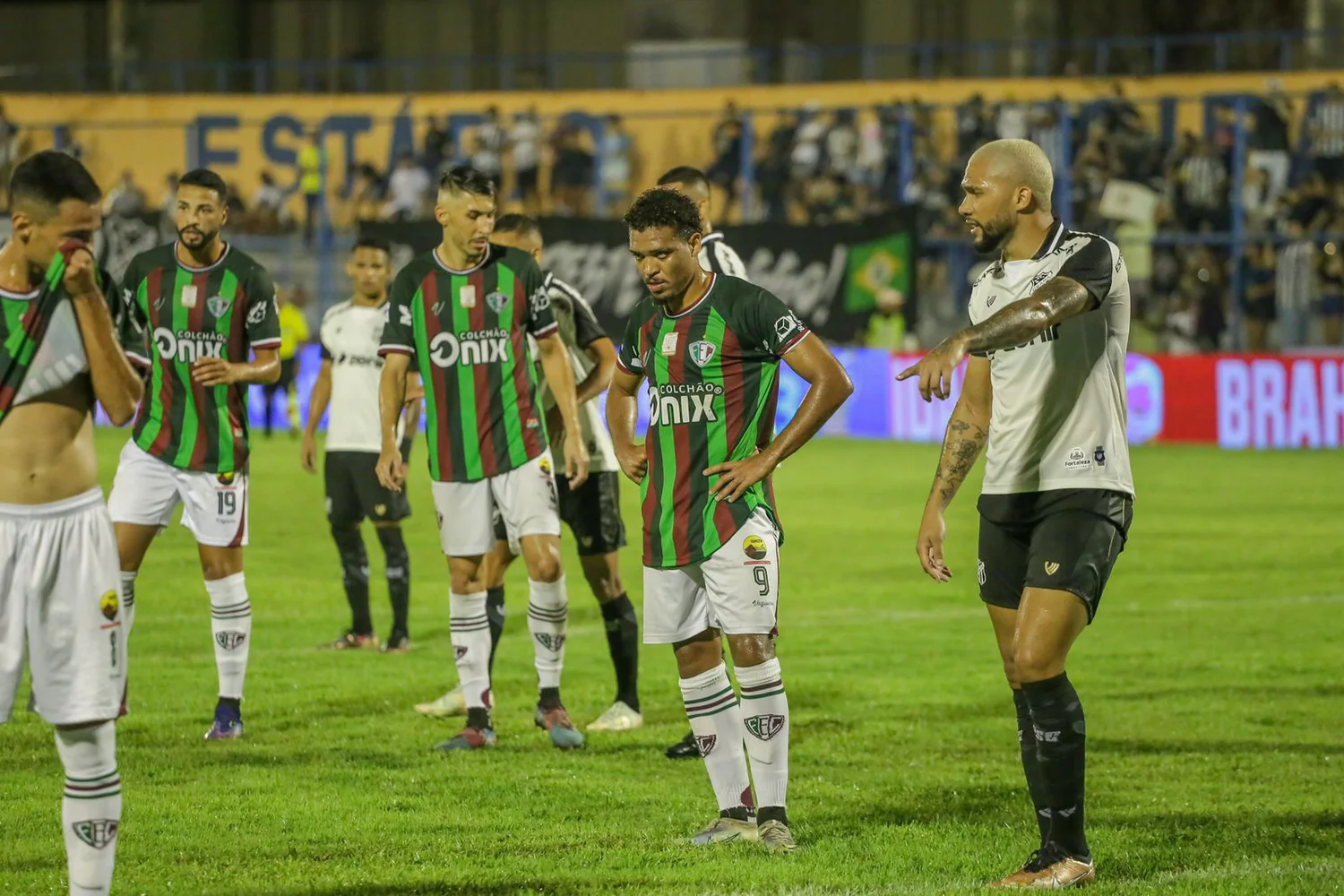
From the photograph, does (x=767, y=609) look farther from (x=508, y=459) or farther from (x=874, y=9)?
(x=874, y=9)

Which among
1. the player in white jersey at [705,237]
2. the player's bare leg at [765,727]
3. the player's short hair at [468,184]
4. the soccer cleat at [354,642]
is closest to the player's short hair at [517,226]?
the player in white jersey at [705,237]

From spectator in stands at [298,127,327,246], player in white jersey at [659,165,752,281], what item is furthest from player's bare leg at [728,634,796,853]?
spectator in stands at [298,127,327,246]

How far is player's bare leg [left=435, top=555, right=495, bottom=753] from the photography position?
315 inches

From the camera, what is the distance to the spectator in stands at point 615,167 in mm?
31109

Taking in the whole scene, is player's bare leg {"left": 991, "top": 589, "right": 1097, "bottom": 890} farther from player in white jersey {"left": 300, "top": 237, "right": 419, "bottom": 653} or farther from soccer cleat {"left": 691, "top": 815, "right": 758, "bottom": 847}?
player in white jersey {"left": 300, "top": 237, "right": 419, "bottom": 653}

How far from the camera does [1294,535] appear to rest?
1564 cm

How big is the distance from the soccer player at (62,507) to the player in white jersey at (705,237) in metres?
3.07

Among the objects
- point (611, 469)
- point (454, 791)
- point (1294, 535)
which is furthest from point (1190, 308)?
point (454, 791)

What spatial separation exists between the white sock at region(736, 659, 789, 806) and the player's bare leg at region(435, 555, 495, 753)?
7.02 feet

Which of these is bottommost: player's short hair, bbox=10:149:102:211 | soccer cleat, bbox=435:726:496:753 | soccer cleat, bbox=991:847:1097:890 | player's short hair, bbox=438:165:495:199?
soccer cleat, bbox=435:726:496:753

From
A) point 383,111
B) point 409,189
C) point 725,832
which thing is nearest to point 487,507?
point 725,832

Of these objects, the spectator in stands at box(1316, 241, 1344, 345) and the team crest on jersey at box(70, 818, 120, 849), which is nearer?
the team crest on jersey at box(70, 818, 120, 849)

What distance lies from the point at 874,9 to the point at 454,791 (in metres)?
32.6

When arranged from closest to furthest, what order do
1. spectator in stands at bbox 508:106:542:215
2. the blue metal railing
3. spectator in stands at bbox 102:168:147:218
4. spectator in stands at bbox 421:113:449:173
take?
spectator in stands at bbox 508:106:542:215 < spectator in stands at bbox 421:113:449:173 < spectator in stands at bbox 102:168:147:218 < the blue metal railing
